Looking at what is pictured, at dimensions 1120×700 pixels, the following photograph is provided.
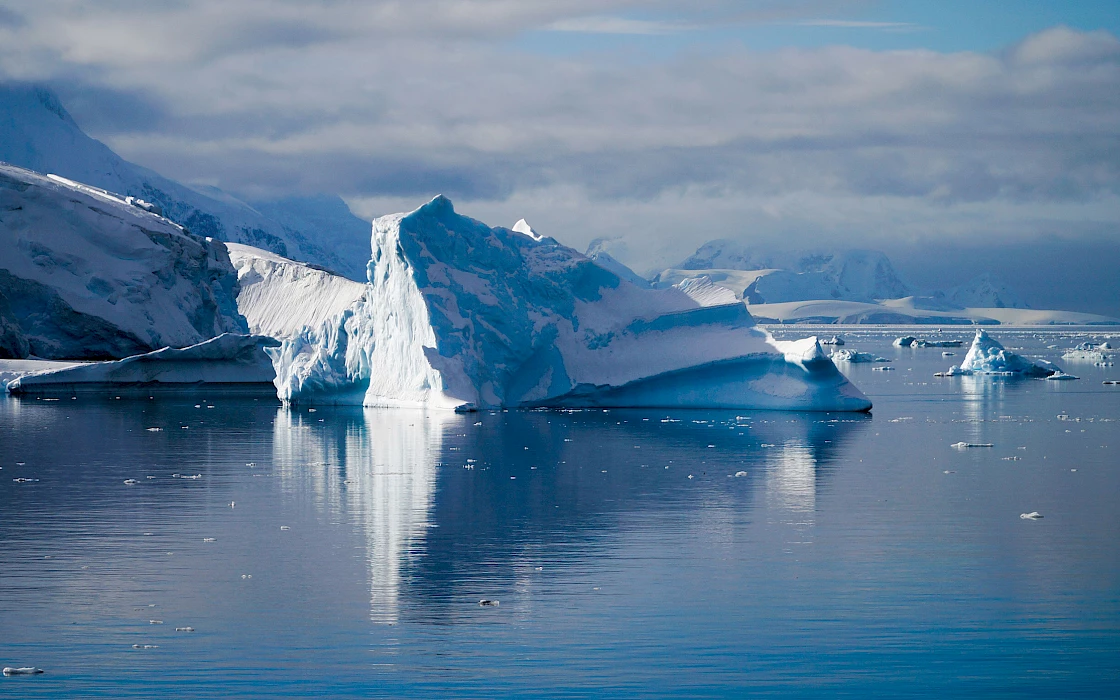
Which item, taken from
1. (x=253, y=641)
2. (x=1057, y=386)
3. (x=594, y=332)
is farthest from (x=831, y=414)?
(x=253, y=641)

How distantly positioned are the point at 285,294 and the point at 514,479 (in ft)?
119

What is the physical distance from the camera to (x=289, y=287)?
47.8 m

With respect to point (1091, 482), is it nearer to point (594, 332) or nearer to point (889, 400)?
point (594, 332)

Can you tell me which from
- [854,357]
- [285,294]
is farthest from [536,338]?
[285,294]

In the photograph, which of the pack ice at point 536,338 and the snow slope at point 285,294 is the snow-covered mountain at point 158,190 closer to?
the snow slope at point 285,294

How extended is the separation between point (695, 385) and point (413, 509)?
11328 millimetres

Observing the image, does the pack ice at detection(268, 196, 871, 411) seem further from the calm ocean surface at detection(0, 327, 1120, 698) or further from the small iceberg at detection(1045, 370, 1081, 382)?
the small iceberg at detection(1045, 370, 1081, 382)

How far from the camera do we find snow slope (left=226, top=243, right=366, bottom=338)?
45.3 meters

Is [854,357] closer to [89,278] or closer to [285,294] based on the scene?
[285,294]

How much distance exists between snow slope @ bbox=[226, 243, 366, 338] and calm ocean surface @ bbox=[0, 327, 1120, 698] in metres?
29.1

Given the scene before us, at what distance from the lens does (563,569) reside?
837cm

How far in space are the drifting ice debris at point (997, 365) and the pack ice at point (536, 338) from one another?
50.1 feet

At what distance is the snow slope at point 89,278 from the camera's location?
33188mm

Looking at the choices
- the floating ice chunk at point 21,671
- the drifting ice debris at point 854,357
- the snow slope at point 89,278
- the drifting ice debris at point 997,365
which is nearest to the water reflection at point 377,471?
the floating ice chunk at point 21,671
